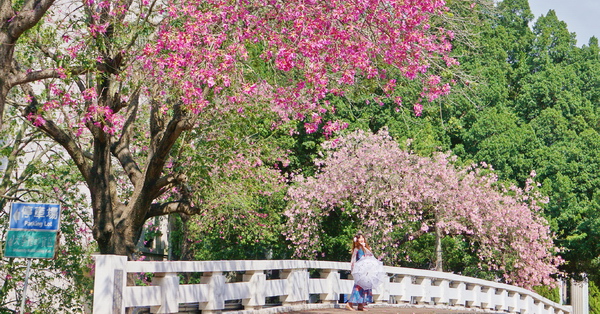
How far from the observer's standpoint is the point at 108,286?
10.3 meters

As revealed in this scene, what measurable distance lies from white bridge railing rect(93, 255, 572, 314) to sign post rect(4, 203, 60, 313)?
164cm

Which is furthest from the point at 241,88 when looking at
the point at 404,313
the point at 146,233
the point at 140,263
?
the point at 146,233

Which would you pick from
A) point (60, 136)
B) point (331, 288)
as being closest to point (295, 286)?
point (331, 288)

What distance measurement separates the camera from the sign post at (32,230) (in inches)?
470

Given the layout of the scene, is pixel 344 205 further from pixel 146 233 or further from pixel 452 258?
pixel 146 233

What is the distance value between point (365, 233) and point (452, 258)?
5272 millimetres

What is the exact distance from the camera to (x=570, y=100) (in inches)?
1540

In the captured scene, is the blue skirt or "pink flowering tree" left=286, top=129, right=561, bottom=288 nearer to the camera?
the blue skirt

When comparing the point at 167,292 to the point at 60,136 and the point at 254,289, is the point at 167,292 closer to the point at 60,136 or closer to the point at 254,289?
the point at 254,289

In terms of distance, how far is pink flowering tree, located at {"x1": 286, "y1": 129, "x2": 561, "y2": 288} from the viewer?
92.2ft

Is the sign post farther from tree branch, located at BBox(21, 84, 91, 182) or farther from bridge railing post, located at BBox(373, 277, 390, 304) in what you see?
bridge railing post, located at BBox(373, 277, 390, 304)

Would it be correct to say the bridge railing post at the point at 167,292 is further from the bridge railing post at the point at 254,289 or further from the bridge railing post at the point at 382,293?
the bridge railing post at the point at 382,293

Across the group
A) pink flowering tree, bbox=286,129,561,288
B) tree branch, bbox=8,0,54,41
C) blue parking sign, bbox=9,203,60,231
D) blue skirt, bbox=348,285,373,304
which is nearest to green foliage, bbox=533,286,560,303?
pink flowering tree, bbox=286,129,561,288

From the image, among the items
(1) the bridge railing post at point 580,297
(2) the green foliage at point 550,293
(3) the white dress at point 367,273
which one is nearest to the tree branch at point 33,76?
(3) the white dress at point 367,273
